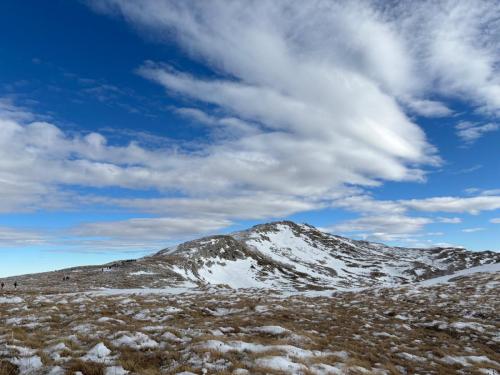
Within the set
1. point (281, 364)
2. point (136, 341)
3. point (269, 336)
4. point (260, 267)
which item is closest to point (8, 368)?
point (136, 341)

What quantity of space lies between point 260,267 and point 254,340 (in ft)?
345

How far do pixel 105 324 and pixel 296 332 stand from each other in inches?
379

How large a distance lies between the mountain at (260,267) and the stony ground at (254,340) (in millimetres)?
35435

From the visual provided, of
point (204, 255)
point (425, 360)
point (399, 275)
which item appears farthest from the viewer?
point (399, 275)

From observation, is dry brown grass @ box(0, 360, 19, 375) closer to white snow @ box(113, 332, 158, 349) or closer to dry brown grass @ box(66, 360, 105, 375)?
dry brown grass @ box(66, 360, 105, 375)

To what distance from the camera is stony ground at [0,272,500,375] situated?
11820 millimetres

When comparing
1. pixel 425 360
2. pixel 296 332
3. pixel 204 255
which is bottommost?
pixel 425 360

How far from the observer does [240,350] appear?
44.4 ft

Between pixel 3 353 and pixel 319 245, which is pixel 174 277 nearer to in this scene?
pixel 3 353

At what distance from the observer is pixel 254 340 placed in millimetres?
15086

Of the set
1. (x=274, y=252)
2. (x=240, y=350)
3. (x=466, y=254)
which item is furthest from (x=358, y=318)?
(x=466, y=254)

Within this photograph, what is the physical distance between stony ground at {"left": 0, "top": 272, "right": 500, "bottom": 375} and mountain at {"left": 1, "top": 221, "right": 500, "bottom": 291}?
35435 millimetres

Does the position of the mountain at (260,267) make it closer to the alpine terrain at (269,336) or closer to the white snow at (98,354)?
the alpine terrain at (269,336)

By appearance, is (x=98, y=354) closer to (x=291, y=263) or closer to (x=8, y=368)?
(x=8, y=368)
